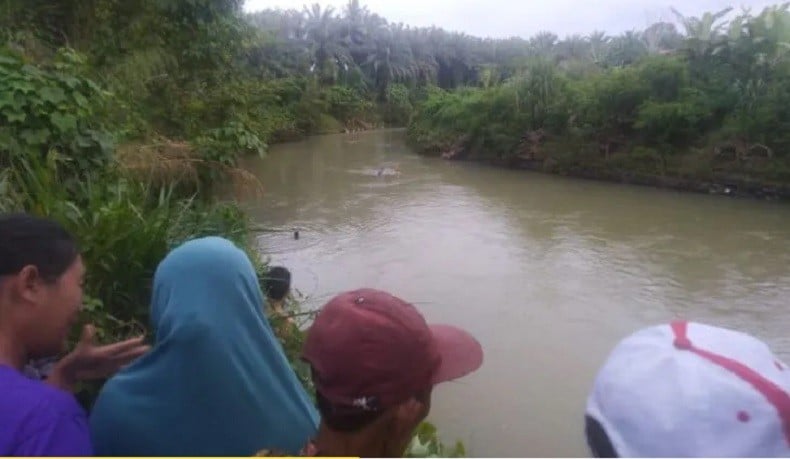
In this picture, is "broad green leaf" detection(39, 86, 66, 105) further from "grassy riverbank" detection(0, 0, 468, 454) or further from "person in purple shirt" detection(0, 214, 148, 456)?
"person in purple shirt" detection(0, 214, 148, 456)

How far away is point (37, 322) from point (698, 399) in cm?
93

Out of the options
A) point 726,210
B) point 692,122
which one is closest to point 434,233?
point 726,210

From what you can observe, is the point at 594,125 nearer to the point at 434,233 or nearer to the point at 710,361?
the point at 434,233

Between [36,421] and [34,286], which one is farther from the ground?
[34,286]

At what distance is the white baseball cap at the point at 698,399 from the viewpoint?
2.31ft

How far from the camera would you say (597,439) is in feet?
2.54

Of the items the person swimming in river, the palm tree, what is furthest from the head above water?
the palm tree

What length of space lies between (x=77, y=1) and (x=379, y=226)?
16.9 feet

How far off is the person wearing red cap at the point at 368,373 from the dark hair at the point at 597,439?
256mm

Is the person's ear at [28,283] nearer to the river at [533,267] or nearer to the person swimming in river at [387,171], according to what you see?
the river at [533,267]

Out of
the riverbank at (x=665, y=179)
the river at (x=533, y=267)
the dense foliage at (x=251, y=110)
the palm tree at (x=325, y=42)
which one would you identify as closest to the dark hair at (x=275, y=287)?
the dense foliage at (x=251, y=110)

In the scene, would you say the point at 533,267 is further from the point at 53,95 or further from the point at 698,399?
the point at 698,399

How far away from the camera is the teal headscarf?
120 centimetres

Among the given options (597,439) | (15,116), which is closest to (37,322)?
(597,439)
